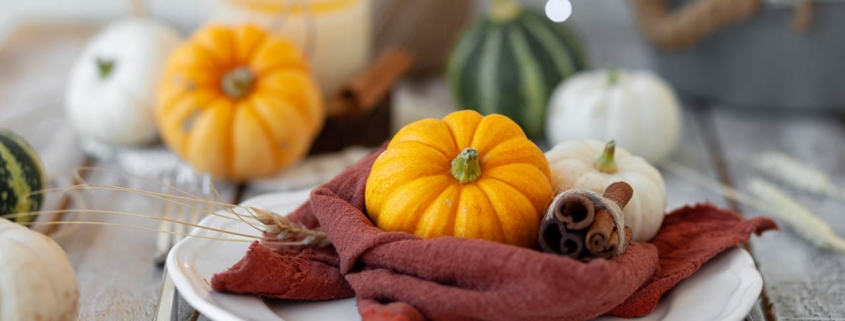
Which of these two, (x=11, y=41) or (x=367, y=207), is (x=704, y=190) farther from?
(x=11, y=41)

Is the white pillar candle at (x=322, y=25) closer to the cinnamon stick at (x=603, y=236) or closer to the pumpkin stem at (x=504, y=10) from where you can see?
the pumpkin stem at (x=504, y=10)

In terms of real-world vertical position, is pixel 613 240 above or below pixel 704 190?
above

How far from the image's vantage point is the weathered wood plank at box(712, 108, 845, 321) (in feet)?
3.50

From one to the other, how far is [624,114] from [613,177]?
56 cm

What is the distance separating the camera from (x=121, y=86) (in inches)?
60.7

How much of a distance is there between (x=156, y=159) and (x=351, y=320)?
0.87 metres

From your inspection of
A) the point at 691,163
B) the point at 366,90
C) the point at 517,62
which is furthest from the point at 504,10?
the point at 691,163

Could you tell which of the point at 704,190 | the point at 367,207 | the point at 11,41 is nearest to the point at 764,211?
the point at 704,190

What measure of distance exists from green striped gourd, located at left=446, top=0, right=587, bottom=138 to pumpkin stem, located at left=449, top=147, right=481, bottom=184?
893 millimetres

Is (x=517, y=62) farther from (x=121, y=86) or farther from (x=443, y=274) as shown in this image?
(x=443, y=274)

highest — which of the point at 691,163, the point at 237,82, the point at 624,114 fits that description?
the point at 237,82

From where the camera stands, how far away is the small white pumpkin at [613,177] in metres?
0.97

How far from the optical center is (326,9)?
1.61 metres

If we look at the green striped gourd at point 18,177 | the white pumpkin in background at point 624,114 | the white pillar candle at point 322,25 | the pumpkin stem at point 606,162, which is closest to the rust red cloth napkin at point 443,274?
the pumpkin stem at point 606,162
